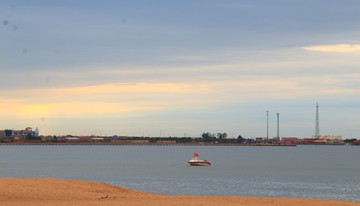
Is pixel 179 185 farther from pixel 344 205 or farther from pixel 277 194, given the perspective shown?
pixel 344 205

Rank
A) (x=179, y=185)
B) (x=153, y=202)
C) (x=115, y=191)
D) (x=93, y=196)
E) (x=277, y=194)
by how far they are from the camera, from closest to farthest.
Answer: (x=153, y=202)
(x=93, y=196)
(x=115, y=191)
(x=277, y=194)
(x=179, y=185)

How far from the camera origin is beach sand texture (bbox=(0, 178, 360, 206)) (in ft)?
128

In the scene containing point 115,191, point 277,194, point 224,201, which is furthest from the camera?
point 277,194

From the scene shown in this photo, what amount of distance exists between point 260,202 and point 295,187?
35.7 meters

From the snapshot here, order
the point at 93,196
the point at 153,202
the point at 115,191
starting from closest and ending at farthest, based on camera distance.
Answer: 1. the point at 153,202
2. the point at 93,196
3. the point at 115,191

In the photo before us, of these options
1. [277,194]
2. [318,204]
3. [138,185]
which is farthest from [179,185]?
[318,204]

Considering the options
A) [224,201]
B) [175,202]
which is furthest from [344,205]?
[175,202]

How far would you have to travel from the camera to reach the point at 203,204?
39.1m

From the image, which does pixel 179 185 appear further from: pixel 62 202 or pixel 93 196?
pixel 62 202

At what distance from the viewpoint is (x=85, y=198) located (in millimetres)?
43562

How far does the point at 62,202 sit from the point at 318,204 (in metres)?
19.1

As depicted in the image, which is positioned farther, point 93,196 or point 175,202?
point 93,196

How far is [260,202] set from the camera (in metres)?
42.5

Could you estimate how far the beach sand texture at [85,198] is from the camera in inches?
1538
